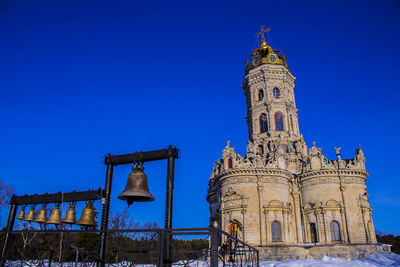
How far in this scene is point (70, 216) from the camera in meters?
10.2

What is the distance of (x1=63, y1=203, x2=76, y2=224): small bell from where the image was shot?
10078mm

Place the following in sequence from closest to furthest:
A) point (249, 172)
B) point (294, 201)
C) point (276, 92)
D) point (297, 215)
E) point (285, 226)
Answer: point (285, 226) < point (249, 172) < point (297, 215) < point (294, 201) < point (276, 92)

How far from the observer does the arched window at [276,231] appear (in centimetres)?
2765

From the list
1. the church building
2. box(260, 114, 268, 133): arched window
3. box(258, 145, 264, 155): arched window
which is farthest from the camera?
box(260, 114, 268, 133): arched window

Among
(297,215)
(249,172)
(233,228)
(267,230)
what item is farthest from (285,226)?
(249,172)

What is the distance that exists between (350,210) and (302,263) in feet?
32.2

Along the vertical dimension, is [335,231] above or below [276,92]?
below

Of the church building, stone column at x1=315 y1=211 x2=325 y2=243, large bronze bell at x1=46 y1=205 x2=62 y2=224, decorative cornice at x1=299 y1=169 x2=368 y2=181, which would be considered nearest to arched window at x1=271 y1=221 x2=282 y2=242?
the church building

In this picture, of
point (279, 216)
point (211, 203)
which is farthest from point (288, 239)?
point (211, 203)

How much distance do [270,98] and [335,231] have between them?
15340 millimetres

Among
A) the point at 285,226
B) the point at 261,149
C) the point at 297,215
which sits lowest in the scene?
the point at 285,226

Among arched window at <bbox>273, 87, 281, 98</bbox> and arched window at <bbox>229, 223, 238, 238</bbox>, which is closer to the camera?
arched window at <bbox>229, 223, 238, 238</bbox>

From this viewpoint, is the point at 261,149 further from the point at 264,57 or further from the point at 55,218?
the point at 55,218

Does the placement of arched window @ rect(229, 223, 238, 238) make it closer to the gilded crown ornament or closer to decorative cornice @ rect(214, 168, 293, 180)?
decorative cornice @ rect(214, 168, 293, 180)
